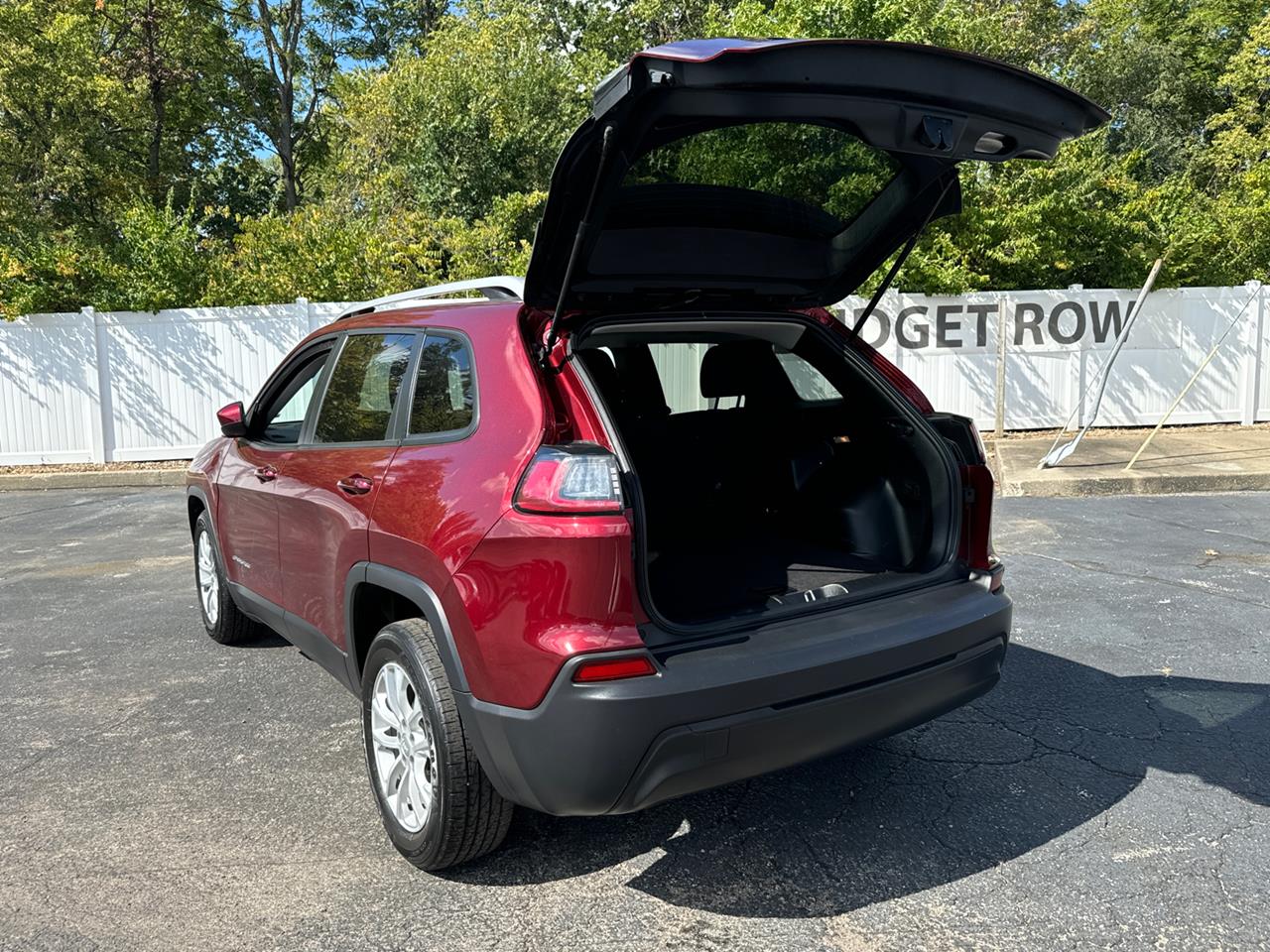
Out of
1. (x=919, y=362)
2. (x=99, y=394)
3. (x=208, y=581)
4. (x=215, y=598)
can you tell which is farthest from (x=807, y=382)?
(x=99, y=394)

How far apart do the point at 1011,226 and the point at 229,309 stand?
10.3 m

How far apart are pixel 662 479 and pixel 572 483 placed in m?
1.52

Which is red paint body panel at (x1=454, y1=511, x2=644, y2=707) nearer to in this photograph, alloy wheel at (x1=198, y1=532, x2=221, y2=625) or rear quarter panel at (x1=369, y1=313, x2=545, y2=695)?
rear quarter panel at (x1=369, y1=313, x2=545, y2=695)

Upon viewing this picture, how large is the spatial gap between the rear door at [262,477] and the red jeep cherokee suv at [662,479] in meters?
0.03

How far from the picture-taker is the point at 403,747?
9.59 feet

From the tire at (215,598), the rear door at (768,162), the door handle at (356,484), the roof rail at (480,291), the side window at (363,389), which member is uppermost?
the rear door at (768,162)

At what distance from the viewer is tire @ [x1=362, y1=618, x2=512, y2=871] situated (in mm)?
2654

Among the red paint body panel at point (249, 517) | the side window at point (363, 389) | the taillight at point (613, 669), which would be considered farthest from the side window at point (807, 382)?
the red paint body panel at point (249, 517)

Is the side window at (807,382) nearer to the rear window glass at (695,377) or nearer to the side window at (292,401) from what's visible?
the rear window glass at (695,377)

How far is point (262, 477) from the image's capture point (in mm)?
4055

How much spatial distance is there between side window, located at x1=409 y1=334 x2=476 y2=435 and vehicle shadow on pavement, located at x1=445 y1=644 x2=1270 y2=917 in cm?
132

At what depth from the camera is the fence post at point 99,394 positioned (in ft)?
40.1

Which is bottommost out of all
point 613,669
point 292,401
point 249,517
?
point 613,669

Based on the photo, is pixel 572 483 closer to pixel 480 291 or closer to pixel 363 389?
pixel 480 291
